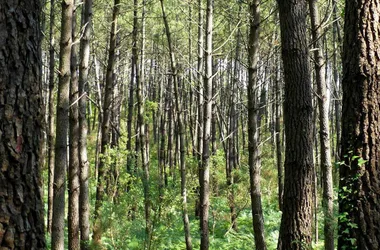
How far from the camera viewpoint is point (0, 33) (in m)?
1.74

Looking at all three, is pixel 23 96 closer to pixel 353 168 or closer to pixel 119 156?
pixel 353 168

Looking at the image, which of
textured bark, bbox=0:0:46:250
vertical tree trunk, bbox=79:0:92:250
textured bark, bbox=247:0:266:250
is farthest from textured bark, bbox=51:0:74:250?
textured bark, bbox=0:0:46:250

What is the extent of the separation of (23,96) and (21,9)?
1.24 ft

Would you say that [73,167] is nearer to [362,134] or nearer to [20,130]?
[362,134]

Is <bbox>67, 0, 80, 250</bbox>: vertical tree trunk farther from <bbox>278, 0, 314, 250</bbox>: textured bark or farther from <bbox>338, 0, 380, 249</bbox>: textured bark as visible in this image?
<bbox>338, 0, 380, 249</bbox>: textured bark

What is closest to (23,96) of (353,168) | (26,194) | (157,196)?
(26,194)

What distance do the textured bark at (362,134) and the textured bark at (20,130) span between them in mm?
2594

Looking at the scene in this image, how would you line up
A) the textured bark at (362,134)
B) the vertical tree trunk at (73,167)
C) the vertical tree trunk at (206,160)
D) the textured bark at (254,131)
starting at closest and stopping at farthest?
1. the textured bark at (362,134)
2. the vertical tree trunk at (73,167)
3. the textured bark at (254,131)
4. the vertical tree trunk at (206,160)

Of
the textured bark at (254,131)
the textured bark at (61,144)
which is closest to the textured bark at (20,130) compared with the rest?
the textured bark at (61,144)

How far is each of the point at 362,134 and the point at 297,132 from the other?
5.42 ft

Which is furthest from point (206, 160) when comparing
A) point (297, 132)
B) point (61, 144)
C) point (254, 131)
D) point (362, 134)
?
point (362, 134)

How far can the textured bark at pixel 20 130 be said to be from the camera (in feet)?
5.66

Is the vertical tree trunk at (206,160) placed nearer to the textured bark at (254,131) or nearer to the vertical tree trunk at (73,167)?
the textured bark at (254,131)

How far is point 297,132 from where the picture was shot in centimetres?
509
